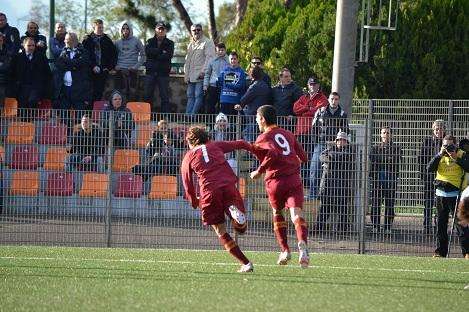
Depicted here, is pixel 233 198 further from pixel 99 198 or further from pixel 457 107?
pixel 457 107

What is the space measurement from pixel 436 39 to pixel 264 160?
13764mm

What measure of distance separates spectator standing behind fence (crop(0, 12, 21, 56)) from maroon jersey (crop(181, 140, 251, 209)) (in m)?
8.71

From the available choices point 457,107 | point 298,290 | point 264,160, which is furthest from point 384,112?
point 298,290

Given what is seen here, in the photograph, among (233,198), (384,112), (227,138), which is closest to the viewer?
(233,198)

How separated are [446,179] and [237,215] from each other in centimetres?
550

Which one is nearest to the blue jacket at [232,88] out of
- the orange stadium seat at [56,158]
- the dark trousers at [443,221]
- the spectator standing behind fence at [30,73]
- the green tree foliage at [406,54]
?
the spectator standing behind fence at [30,73]

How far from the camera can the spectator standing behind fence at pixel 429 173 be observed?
18930 millimetres

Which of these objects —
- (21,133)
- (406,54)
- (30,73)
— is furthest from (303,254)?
(406,54)

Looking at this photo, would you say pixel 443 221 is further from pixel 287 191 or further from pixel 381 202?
pixel 287 191

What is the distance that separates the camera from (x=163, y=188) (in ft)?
61.9

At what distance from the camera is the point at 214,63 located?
73.6 ft

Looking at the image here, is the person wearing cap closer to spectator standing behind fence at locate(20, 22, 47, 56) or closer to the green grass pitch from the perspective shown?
spectator standing behind fence at locate(20, 22, 47, 56)

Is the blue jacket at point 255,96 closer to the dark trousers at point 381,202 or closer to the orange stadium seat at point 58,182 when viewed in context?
the dark trousers at point 381,202

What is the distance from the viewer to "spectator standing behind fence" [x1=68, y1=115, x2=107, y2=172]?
18984 millimetres
